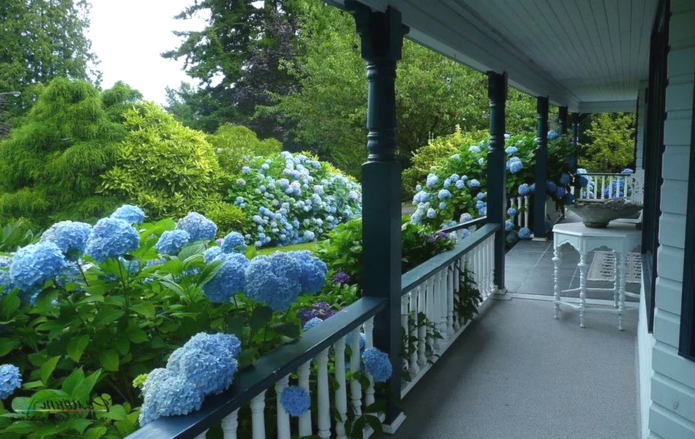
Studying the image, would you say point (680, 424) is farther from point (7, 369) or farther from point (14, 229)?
point (14, 229)

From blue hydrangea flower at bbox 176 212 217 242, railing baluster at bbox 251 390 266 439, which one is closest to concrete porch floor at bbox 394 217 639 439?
railing baluster at bbox 251 390 266 439

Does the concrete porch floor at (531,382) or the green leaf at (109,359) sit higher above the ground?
the green leaf at (109,359)

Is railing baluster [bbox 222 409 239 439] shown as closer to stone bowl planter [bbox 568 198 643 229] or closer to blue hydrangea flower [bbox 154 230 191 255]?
blue hydrangea flower [bbox 154 230 191 255]

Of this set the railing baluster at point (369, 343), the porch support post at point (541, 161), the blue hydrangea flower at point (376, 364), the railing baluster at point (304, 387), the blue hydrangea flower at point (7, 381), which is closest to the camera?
the blue hydrangea flower at point (7, 381)

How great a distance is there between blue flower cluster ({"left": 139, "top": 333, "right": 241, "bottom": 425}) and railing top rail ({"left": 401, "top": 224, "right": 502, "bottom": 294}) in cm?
153

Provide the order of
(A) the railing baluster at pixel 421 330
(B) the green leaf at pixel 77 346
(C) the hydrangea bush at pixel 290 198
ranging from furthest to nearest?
(C) the hydrangea bush at pixel 290 198 → (A) the railing baluster at pixel 421 330 → (B) the green leaf at pixel 77 346

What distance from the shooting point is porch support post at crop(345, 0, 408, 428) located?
8.38 ft

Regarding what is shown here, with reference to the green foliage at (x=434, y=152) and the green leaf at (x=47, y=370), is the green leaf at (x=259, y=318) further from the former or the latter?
the green foliage at (x=434, y=152)

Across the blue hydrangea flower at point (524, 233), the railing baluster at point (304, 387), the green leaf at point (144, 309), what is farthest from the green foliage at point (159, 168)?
the green leaf at point (144, 309)

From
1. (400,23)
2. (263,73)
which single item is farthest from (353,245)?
(263,73)

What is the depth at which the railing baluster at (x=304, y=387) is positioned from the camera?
6.56 feet

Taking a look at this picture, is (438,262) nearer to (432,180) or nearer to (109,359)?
(109,359)

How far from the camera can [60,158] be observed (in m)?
8.36

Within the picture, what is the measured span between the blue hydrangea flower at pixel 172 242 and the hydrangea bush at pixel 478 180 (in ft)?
18.2
